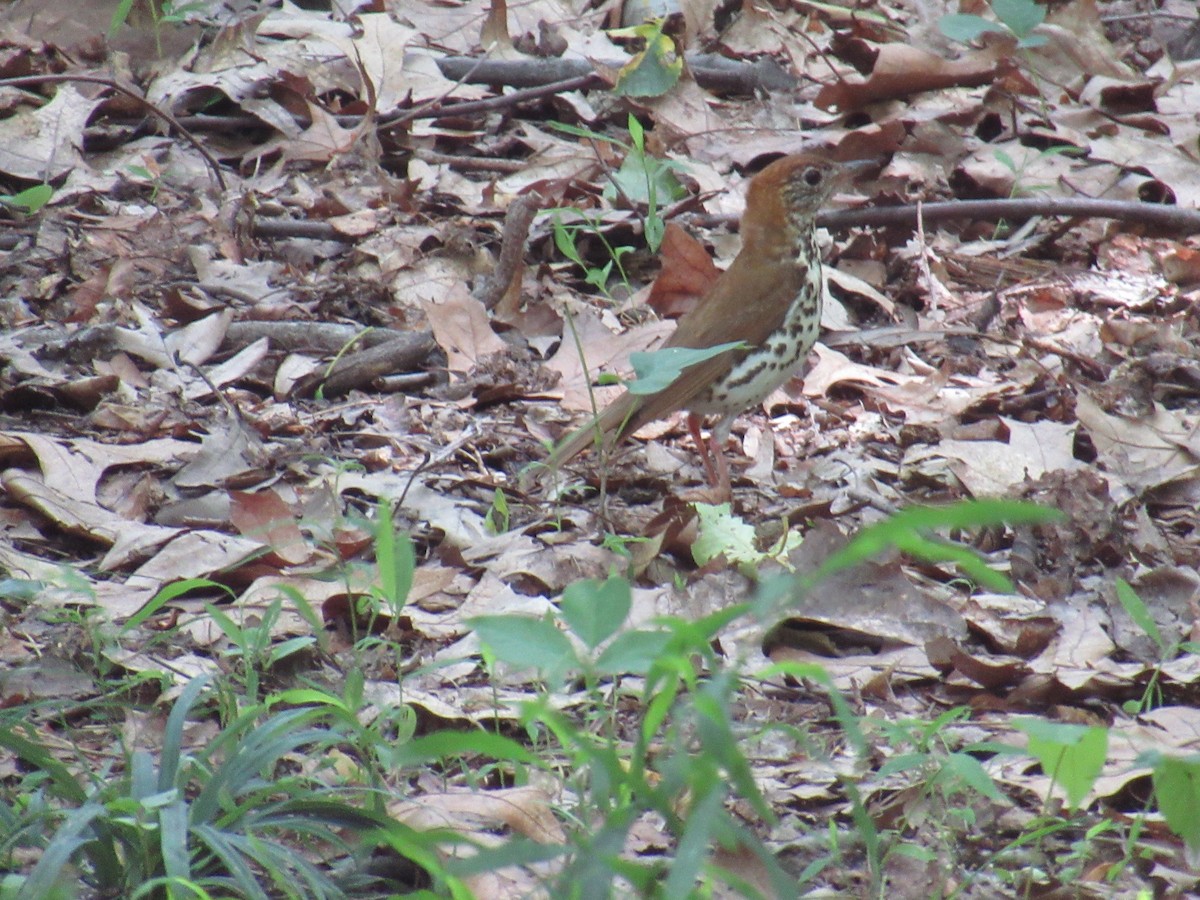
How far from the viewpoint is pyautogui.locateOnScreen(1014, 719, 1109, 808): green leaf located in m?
1.85

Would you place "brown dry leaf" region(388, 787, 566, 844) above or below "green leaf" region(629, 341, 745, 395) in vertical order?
below

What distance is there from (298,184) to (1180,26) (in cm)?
517

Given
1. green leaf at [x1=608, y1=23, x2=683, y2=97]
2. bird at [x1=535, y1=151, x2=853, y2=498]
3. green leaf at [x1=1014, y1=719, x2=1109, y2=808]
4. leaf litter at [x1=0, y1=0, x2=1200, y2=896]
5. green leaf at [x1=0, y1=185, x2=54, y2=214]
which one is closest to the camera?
green leaf at [x1=1014, y1=719, x2=1109, y2=808]

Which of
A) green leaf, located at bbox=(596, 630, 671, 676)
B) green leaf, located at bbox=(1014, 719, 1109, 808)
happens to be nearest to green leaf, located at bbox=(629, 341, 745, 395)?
green leaf, located at bbox=(1014, 719, 1109, 808)

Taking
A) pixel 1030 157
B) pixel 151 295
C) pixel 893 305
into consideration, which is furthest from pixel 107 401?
pixel 1030 157

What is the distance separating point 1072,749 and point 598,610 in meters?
0.80

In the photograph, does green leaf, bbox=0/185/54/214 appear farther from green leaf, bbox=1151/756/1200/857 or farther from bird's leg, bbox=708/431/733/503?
green leaf, bbox=1151/756/1200/857

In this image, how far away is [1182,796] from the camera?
5.94ft

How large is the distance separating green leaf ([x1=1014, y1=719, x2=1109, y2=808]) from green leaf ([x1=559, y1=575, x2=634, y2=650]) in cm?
60

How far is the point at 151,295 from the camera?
16.8ft

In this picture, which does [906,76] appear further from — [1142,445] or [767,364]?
[1142,445]

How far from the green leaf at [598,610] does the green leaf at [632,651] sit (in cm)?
2

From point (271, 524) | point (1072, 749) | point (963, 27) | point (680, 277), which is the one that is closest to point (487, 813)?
point (1072, 749)

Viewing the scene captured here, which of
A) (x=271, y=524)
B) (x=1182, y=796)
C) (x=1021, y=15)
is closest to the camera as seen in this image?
(x=1182, y=796)
